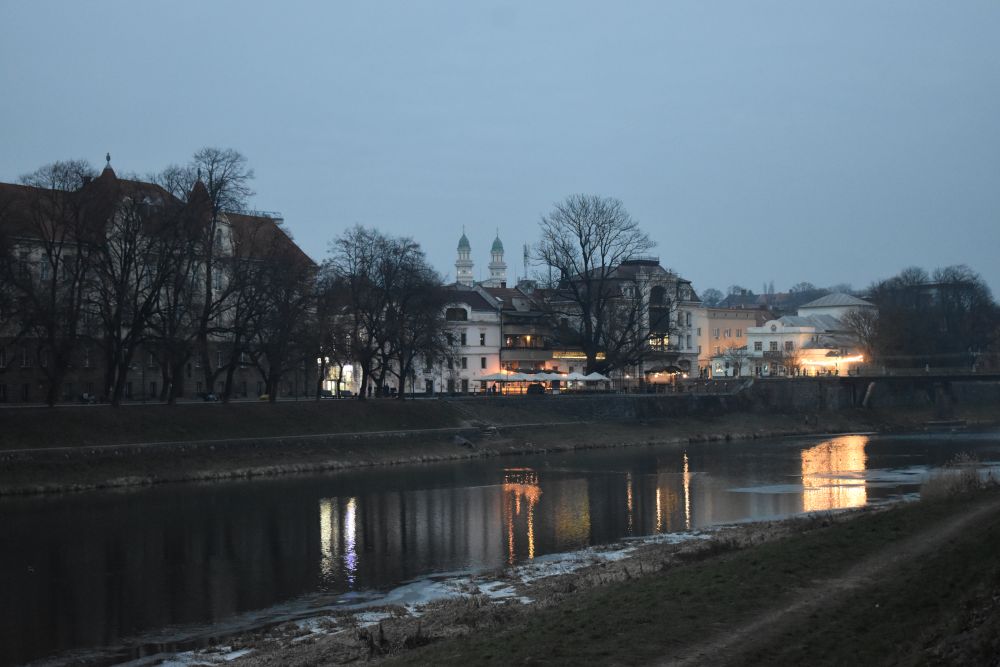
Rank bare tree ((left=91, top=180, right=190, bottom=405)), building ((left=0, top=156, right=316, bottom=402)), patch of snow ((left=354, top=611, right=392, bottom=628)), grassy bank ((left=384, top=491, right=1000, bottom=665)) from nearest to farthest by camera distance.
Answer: grassy bank ((left=384, top=491, right=1000, bottom=665)), patch of snow ((left=354, top=611, right=392, bottom=628)), building ((left=0, top=156, right=316, bottom=402)), bare tree ((left=91, top=180, right=190, bottom=405))

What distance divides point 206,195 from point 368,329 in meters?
16.3

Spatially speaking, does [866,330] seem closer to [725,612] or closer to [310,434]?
[310,434]

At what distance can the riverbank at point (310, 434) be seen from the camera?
50312mm

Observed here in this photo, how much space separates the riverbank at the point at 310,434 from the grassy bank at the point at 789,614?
33.6 meters

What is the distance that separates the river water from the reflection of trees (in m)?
0.15

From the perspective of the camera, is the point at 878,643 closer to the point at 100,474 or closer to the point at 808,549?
the point at 808,549

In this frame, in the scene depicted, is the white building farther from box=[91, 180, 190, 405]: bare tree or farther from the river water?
box=[91, 180, 190, 405]: bare tree

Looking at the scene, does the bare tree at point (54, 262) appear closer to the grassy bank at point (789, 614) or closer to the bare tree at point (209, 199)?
the bare tree at point (209, 199)

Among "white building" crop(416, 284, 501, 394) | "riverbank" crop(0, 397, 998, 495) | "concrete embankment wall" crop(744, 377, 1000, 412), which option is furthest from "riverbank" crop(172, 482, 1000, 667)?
"white building" crop(416, 284, 501, 394)

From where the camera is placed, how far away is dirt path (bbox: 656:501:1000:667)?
643 inches

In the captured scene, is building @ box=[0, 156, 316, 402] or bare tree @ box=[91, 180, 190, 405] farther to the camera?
bare tree @ box=[91, 180, 190, 405]

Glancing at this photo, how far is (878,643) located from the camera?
633 inches

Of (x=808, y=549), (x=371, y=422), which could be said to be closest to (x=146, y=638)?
(x=808, y=549)

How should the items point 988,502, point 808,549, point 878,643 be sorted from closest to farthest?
point 878,643, point 808,549, point 988,502
